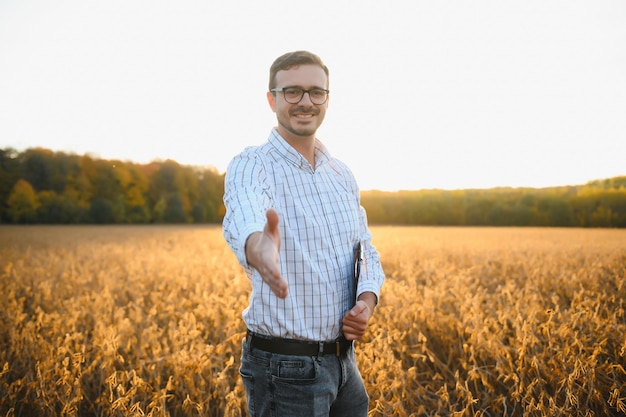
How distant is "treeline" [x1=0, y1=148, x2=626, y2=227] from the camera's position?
37.5m

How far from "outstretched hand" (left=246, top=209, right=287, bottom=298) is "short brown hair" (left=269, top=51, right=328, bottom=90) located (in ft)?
2.60

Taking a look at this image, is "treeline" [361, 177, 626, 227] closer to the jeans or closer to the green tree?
the jeans

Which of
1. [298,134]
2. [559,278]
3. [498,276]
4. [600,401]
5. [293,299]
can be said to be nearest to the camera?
[293,299]

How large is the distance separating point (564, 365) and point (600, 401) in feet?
0.93

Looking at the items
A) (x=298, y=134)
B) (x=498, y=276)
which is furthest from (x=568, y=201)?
(x=298, y=134)

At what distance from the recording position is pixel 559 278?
19.3ft

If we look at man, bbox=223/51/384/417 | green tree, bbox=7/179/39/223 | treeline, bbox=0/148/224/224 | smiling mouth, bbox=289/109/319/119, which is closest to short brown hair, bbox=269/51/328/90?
man, bbox=223/51/384/417

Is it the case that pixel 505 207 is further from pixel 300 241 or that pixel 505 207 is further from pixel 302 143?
pixel 300 241

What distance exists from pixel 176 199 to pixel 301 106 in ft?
170

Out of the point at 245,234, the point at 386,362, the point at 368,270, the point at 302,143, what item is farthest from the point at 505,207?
the point at 245,234

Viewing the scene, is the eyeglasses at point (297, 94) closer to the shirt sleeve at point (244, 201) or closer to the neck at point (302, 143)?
the neck at point (302, 143)

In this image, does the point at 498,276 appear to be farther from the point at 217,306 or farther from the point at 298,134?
the point at 298,134

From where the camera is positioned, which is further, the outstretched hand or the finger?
the finger

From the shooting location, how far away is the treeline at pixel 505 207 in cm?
3335
